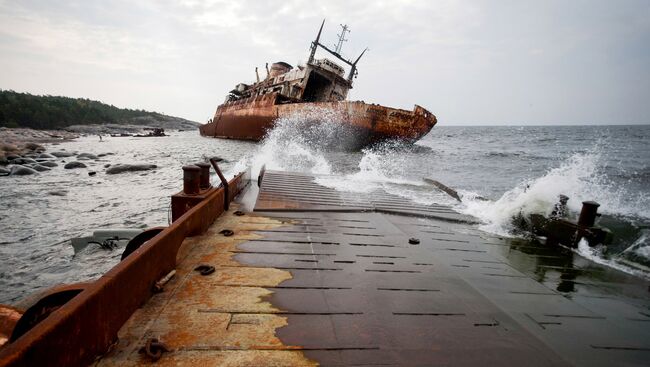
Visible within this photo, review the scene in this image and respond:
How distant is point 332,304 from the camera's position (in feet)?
7.43

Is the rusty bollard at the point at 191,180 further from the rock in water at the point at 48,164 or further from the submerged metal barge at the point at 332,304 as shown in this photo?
the rock in water at the point at 48,164

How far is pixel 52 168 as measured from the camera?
14.2m

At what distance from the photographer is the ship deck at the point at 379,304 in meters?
1.79

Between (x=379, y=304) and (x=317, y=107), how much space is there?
773 inches

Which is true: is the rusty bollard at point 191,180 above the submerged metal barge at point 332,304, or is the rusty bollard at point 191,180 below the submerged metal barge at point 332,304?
above

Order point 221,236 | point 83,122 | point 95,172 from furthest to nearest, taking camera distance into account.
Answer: point 83,122, point 95,172, point 221,236

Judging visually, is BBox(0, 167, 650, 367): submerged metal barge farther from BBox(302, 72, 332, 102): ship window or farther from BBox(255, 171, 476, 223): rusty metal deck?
BBox(302, 72, 332, 102): ship window

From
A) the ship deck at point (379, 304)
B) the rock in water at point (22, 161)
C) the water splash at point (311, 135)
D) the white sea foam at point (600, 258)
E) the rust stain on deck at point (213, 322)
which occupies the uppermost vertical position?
the water splash at point (311, 135)

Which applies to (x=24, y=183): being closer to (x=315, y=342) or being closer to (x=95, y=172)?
(x=95, y=172)

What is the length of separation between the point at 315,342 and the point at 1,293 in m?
4.67

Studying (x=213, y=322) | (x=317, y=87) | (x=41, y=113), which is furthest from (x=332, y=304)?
(x=41, y=113)

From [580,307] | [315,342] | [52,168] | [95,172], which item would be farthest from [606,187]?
[52,168]

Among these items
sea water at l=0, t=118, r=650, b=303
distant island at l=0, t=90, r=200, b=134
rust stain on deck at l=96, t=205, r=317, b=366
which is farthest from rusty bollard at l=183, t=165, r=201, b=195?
distant island at l=0, t=90, r=200, b=134

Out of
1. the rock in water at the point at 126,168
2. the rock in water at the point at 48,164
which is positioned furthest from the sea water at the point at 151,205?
the rock in water at the point at 126,168
